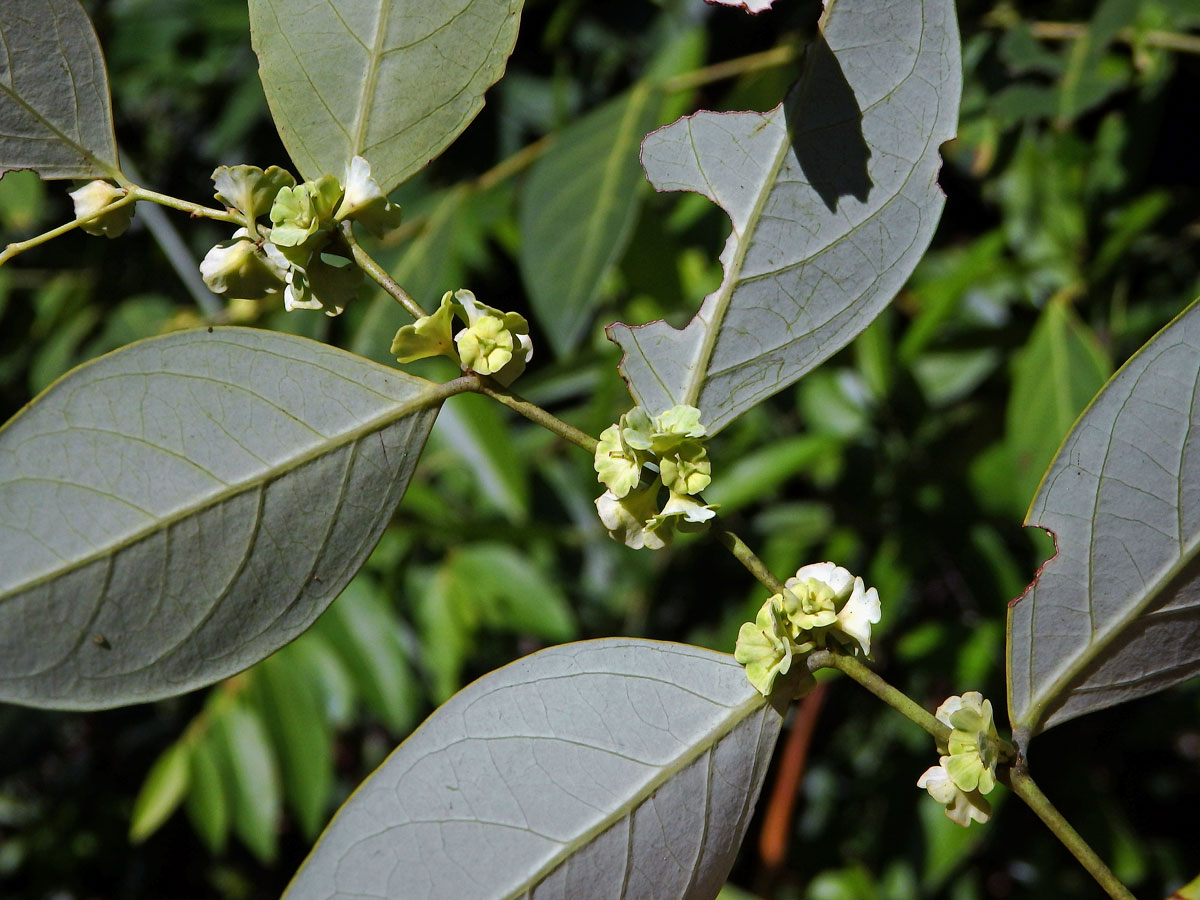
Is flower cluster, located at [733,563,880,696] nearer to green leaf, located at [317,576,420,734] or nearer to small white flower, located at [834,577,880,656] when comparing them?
small white flower, located at [834,577,880,656]

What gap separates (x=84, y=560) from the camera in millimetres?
485

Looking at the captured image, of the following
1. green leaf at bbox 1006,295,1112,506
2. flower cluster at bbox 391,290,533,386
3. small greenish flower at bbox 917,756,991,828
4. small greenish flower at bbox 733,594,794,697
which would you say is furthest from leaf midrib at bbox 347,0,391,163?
green leaf at bbox 1006,295,1112,506

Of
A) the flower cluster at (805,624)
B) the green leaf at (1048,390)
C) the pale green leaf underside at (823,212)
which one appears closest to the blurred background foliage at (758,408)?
→ the green leaf at (1048,390)

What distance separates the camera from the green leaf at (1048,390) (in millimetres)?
1172

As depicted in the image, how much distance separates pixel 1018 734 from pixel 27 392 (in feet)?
7.41

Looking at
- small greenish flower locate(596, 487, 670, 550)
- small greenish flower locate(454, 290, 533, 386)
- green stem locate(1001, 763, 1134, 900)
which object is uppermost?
small greenish flower locate(454, 290, 533, 386)

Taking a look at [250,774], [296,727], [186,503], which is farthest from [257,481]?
[250,774]

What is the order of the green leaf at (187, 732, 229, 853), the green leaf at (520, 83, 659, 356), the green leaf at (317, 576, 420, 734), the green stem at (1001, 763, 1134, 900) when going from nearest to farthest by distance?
1. the green stem at (1001, 763, 1134, 900)
2. the green leaf at (520, 83, 659, 356)
3. the green leaf at (317, 576, 420, 734)
4. the green leaf at (187, 732, 229, 853)

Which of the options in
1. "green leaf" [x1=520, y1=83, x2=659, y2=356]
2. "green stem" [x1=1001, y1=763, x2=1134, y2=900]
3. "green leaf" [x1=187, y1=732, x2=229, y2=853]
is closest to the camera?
"green stem" [x1=1001, y1=763, x2=1134, y2=900]

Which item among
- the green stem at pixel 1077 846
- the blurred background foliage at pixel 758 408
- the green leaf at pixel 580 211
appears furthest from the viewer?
the blurred background foliage at pixel 758 408

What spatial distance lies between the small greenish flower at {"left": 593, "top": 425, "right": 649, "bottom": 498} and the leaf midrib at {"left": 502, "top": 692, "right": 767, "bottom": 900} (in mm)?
131

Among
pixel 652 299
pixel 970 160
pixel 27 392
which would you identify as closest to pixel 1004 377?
pixel 970 160

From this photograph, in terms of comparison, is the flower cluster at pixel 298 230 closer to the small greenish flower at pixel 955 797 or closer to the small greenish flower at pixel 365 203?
the small greenish flower at pixel 365 203

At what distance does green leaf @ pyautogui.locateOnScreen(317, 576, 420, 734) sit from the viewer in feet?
4.99
